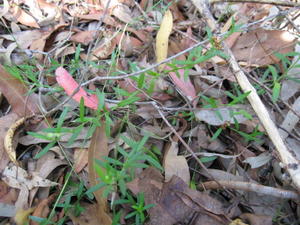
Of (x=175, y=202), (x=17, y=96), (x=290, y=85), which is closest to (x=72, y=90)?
(x=17, y=96)

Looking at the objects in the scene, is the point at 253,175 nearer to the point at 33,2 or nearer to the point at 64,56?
the point at 64,56

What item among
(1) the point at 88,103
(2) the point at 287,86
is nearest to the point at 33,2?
(1) the point at 88,103

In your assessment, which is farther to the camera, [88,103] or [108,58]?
[108,58]

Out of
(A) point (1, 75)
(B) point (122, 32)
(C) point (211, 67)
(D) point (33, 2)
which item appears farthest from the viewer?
(D) point (33, 2)

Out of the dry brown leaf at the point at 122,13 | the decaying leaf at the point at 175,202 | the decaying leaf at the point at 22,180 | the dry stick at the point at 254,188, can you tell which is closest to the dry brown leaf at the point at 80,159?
the decaying leaf at the point at 22,180

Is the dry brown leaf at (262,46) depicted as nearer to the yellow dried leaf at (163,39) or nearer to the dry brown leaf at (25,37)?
the yellow dried leaf at (163,39)

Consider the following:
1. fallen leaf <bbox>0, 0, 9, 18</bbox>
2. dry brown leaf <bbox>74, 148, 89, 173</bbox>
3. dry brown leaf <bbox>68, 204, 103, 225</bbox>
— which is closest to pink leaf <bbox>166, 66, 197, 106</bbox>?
dry brown leaf <bbox>74, 148, 89, 173</bbox>
